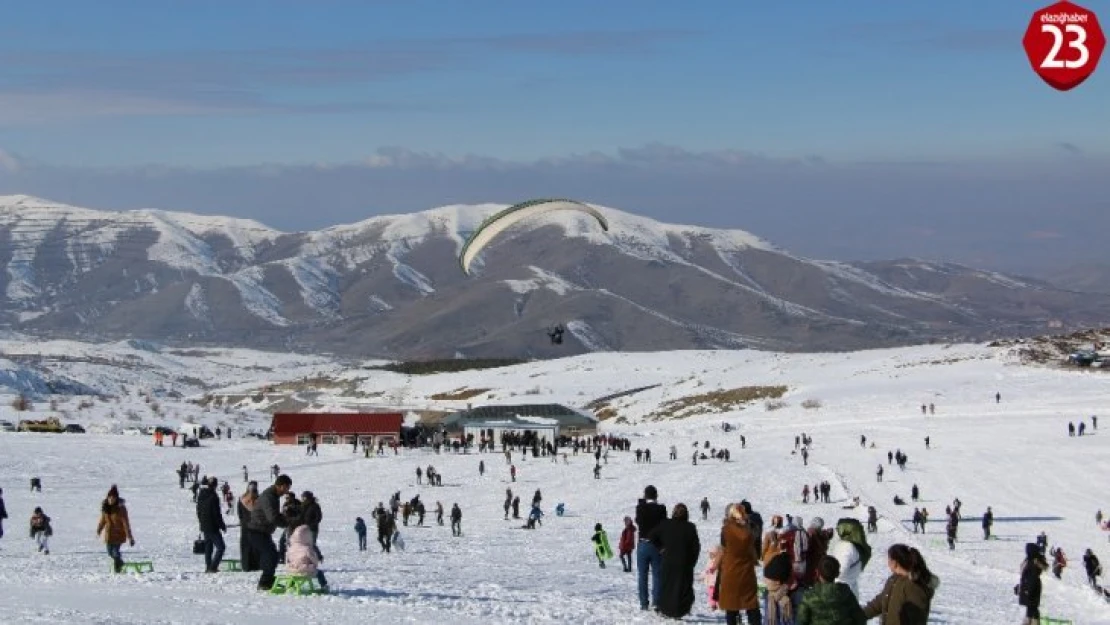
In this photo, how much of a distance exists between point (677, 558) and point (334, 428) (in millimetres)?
56914

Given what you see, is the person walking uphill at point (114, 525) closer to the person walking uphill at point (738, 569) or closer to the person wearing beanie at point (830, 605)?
the person walking uphill at point (738, 569)

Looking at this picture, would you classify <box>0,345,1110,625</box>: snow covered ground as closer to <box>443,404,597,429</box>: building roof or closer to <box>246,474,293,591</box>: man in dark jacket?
<box>246,474,293,591</box>: man in dark jacket

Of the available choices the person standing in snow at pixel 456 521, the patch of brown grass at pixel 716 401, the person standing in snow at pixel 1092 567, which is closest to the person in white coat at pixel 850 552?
the person standing in snow at pixel 1092 567

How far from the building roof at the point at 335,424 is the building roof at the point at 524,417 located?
4.86m

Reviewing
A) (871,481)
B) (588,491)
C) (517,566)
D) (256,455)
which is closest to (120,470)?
(256,455)

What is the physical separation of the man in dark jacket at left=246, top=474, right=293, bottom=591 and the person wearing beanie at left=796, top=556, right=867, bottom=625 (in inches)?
272

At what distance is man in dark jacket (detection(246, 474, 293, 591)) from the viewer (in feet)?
51.3

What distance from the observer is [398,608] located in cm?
1554

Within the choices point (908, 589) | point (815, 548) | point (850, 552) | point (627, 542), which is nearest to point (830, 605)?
point (908, 589)

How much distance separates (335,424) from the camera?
70.5 meters

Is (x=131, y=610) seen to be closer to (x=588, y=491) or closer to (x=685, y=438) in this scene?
(x=588, y=491)

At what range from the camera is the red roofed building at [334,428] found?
68500mm

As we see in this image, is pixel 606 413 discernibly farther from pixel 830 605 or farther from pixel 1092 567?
pixel 830 605

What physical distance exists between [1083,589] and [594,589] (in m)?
12.2
